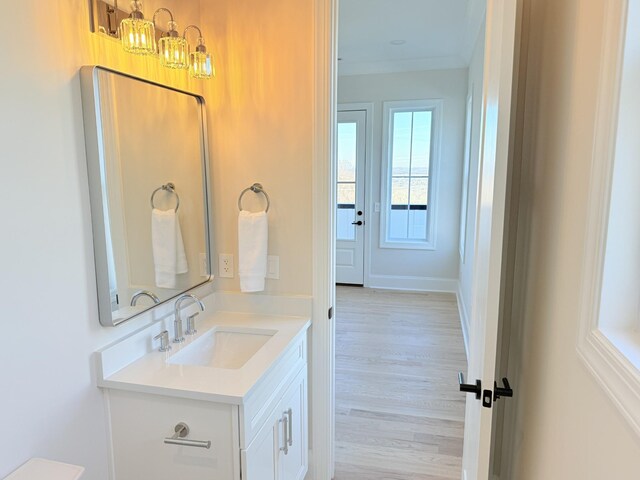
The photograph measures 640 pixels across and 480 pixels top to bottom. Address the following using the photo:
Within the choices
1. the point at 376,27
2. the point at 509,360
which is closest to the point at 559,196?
the point at 509,360

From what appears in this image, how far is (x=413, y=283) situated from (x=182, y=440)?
465 cm

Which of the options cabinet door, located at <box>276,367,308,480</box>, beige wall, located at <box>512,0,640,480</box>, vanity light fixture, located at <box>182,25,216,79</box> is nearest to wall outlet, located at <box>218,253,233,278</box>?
cabinet door, located at <box>276,367,308,480</box>

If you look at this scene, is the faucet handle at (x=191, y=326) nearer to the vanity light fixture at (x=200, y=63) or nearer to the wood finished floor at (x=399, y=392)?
the vanity light fixture at (x=200, y=63)

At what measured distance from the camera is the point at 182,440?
4.61ft

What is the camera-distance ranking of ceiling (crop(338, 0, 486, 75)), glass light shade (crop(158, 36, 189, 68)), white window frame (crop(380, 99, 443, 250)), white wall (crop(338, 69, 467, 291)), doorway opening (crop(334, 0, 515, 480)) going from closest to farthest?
glass light shade (crop(158, 36, 189, 68)) → doorway opening (crop(334, 0, 515, 480)) → ceiling (crop(338, 0, 486, 75)) → white wall (crop(338, 69, 467, 291)) → white window frame (crop(380, 99, 443, 250))

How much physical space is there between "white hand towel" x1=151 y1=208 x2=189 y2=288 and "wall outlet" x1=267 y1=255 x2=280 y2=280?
39 centimetres

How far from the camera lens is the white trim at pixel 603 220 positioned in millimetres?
754

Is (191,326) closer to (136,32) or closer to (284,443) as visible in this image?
(284,443)

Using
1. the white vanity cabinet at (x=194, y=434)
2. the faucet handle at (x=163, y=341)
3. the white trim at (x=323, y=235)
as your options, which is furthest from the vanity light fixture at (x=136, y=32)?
the white vanity cabinet at (x=194, y=434)

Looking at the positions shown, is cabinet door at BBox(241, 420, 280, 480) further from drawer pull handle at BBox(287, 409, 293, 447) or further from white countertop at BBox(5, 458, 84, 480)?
white countertop at BBox(5, 458, 84, 480)

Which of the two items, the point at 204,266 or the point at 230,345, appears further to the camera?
the point at 204,266

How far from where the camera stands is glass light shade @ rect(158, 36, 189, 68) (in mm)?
1580

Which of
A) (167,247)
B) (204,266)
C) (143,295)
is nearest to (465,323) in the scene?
(204,266)

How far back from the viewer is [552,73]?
1.21 m
